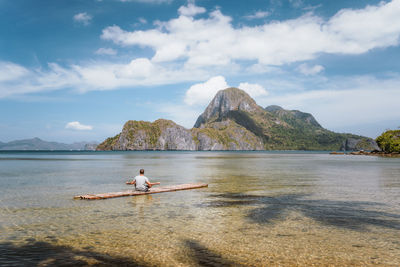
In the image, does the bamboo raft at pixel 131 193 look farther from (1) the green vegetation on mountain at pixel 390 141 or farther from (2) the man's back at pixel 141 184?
(1) the green vegetation on mountain at pixel 390 141

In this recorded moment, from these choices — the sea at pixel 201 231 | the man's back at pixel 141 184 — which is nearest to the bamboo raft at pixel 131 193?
the man's back at pixel 141 184

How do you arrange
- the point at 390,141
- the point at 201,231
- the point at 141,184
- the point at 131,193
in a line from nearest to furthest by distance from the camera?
the point at 201,231, the point at 131,193, the point at 141,184, the point at 390,141

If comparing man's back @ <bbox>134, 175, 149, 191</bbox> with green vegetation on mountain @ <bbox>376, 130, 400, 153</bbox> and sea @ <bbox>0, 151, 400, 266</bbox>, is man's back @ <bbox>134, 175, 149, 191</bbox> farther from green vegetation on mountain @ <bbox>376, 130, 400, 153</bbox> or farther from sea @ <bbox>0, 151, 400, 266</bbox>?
green vegetation on mountain @ <bbox>376, 130, 400, 153</bbox>

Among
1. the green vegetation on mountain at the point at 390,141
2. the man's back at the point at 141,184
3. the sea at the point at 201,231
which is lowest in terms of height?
the sea at the point at 201,231

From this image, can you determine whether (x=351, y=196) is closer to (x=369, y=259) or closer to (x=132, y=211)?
(x=369, y=259)

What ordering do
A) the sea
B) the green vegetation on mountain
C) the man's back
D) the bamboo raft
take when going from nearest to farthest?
the sea < the bamboo raft < the man's back < the green vegetation on mountain

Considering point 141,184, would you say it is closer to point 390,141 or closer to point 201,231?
point 201,231

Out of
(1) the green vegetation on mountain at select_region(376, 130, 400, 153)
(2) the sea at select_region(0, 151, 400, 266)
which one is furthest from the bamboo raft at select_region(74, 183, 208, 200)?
(1) the green vegetation on mountain at select_region(376, 130, 400, 153)

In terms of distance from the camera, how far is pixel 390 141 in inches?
6216

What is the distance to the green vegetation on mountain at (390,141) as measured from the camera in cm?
15450

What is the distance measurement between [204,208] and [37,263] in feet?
39.0

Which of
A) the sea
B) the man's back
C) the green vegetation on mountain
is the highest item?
the green vegetation on mountain

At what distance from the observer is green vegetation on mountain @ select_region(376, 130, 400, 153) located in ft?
507

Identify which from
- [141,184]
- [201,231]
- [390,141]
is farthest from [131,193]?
[390,141]
